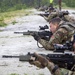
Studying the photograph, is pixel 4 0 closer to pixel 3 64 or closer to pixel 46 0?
pixel 46 0

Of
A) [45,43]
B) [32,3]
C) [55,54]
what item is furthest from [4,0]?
[55,54]

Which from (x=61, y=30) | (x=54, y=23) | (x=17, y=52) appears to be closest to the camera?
(x=54, y=23)

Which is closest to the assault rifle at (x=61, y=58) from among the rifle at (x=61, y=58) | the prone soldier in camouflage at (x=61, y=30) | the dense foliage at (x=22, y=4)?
→ the rifle at (x=61, y=58)

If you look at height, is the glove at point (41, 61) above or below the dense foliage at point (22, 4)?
above

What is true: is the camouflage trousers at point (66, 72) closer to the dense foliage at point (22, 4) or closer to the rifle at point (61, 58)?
the rifle at point (61, 58)

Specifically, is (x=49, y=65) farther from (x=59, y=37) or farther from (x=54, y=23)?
(x=59, y=37)

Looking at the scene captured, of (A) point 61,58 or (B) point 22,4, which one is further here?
(B) point 22,4

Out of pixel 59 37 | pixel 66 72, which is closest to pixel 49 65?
pixel 66 72

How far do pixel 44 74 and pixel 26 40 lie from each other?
5941 mm

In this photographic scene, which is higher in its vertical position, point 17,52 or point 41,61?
point 41,61

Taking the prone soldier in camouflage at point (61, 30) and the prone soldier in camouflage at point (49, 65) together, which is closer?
the prone soldier in camouflage at point (49, 65)

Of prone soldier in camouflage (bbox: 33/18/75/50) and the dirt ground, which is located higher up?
prone soldier in camouflage (bbox: 33/18/75/50)

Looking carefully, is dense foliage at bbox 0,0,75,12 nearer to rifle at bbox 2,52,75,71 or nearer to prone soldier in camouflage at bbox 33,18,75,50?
prone soldier in camouflage at bbox 33,18,75,50

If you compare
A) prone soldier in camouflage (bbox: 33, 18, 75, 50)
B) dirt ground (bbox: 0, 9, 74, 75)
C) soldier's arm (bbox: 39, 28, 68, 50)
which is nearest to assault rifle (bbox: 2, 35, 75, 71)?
dirt ground (bbox: 0, 9, 74, 75)
